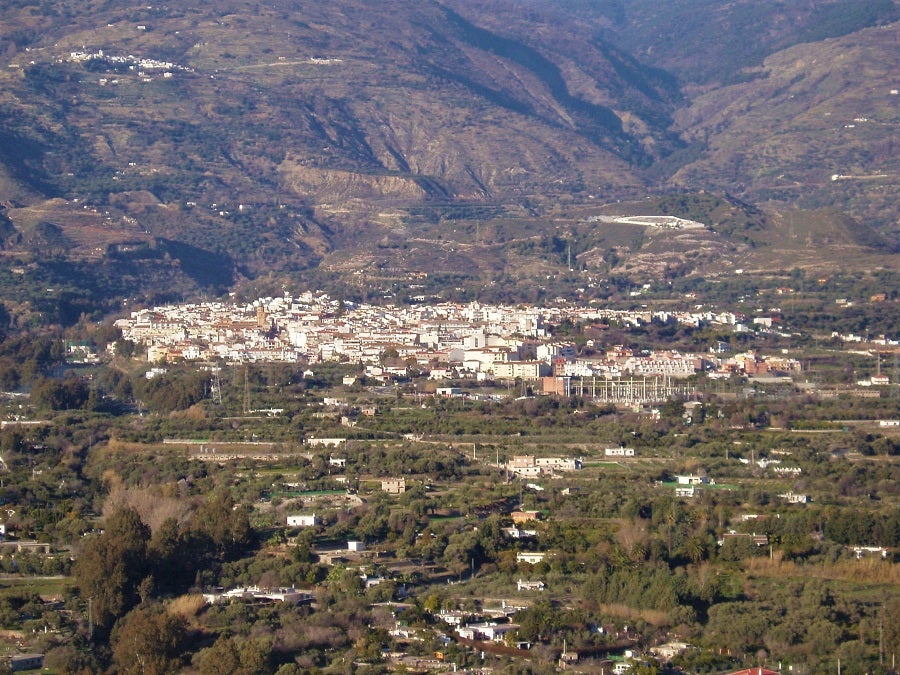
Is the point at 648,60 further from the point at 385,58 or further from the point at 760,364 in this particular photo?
the point at 760,364

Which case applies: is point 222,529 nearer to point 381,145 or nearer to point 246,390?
point 246,390

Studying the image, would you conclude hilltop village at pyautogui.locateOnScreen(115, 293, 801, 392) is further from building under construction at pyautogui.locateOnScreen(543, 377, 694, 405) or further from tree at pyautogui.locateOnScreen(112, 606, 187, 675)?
tree at pyautogui.locateOnScreen(112, 606, 187, 675)

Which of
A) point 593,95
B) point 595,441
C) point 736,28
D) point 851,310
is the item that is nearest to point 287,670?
point 595,441

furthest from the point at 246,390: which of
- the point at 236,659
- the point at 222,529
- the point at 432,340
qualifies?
the point at 236,659

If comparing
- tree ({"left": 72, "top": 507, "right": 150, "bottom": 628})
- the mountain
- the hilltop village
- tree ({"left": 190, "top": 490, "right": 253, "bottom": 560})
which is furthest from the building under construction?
the mountain

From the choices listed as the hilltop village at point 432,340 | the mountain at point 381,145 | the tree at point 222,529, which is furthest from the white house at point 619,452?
the mountain at point 381,145

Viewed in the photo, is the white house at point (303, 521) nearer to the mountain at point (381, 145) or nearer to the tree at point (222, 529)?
the tree at point (222, 529)
